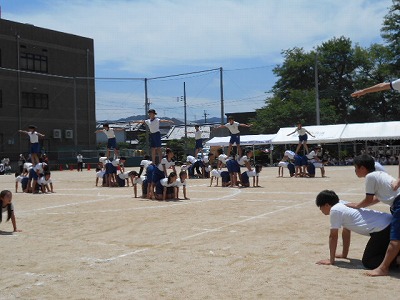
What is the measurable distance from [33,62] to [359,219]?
4673cm

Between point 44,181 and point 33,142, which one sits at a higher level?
point 33,142

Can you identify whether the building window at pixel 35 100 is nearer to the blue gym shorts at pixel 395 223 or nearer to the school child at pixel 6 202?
the school child at pixel 6 202

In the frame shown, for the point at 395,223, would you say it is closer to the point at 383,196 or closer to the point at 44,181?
the point at 383,196

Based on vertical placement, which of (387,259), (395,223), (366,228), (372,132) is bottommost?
(387,259)

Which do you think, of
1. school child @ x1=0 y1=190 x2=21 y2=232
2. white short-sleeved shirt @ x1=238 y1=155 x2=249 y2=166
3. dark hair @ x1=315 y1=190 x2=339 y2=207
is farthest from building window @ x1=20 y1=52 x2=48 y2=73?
dark hair @ x1=315 y1=190 x2=339 y2=207

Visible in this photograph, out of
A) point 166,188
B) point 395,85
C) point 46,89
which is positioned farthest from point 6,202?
point 46,89

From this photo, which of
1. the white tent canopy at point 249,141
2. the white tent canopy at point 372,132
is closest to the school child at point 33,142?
the white tent canopy at point 249,141

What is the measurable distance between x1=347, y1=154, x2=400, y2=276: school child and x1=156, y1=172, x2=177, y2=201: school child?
8.89m

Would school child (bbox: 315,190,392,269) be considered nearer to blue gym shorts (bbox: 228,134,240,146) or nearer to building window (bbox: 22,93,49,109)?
blue gym shorts (bbox: 228,134,240,146)

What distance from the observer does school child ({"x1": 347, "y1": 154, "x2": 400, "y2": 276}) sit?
6.14 meters

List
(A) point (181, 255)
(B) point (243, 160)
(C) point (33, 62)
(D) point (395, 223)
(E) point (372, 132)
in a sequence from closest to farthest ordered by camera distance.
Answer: (D) point (395, 223), (A) point (181, 255), (B) point (243, 160), (E) point (372, 132), (C) point (33, 62)

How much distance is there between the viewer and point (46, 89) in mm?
49719

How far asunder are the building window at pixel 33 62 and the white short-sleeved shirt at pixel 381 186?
45759 millimetres

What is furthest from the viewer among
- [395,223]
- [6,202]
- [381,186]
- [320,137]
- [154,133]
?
[320,137]
